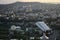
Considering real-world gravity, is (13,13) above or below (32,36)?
above

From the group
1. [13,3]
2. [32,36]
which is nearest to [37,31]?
[32,36]

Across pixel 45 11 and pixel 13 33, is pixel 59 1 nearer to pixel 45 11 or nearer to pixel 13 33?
pixel 45 11

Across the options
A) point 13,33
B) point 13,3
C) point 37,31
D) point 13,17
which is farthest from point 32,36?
point 13,3

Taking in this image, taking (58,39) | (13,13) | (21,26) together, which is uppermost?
(13,13)

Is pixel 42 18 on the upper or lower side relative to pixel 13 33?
upper

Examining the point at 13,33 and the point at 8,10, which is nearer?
the point at 13,33

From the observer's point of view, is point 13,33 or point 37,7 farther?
point 37,7

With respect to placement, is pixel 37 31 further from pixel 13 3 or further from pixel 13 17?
pixel 13 3
